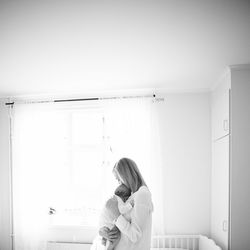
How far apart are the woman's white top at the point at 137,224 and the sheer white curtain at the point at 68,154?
1.32 meters

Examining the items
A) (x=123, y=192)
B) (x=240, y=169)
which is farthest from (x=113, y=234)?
(x=240, y=169)

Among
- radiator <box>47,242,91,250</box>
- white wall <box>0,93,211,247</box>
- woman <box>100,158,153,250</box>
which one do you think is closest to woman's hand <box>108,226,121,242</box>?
woman <box>100,158,153,250</box>

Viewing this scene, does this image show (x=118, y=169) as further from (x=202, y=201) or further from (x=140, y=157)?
(x=202, y=201)

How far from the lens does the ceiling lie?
149 centimetres

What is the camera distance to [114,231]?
213 centimetres

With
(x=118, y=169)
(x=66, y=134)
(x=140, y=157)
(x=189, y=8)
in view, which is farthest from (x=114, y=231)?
(x=66, y=134)

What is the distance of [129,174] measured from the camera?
2178mm

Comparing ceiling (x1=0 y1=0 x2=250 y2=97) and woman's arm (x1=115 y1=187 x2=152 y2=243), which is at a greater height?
ceiling (x1=0 y1=0 x2=250 y2=97)

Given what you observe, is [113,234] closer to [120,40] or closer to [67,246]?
[120,40]

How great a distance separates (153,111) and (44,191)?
174 cm

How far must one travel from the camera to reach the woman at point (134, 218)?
1.99m

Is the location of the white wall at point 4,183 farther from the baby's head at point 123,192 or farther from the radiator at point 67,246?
the baby's head at point 123,192

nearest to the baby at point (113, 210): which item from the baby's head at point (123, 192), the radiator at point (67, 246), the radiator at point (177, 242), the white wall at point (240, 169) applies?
the baby's head at point (123, 192)

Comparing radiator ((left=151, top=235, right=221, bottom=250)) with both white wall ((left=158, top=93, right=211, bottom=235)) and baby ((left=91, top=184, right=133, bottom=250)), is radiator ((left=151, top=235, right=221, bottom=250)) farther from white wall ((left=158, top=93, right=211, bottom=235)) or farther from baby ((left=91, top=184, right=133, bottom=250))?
baby ((left=91, top=184, right=133, bottom=250))
